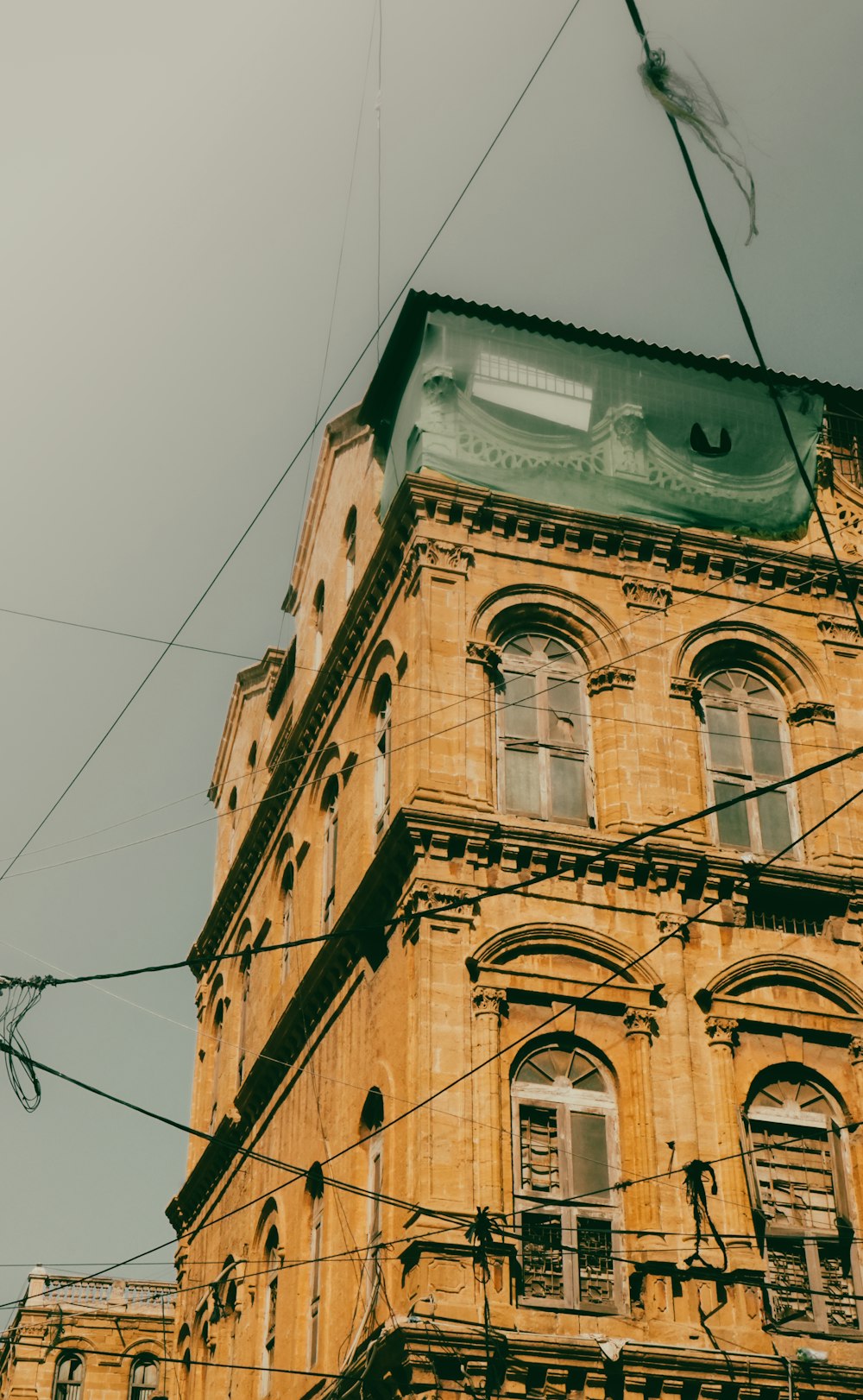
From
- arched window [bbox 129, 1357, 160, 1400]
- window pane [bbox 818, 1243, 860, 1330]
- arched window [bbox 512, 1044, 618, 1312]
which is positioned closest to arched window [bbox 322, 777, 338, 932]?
arched window [bbox 512, 1044, 618, 1312]

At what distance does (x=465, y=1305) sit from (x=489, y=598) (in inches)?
370

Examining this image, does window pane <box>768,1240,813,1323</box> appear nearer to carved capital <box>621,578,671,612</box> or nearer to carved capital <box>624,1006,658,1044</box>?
carved capital <box>624,1006,658,1044</box>

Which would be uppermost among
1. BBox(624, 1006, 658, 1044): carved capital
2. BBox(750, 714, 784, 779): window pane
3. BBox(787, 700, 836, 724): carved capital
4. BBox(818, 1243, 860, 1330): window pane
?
BBox(787, 700, 836, 724): carved capital

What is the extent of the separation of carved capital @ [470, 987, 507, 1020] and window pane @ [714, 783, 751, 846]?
14.0 feet

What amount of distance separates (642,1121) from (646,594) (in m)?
7.61

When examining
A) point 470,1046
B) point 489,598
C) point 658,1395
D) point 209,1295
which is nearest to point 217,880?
point 209,1295

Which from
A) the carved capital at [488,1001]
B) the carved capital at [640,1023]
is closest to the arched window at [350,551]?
the carved capital at [488,1001]

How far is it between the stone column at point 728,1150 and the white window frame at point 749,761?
2888 mm

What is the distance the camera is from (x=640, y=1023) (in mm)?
21703

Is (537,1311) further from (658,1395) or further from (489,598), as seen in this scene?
(489,598)

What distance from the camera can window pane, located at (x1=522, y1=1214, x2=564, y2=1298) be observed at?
65.8ft

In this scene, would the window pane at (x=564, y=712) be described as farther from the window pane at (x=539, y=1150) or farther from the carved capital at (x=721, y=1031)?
the window pane at (x=539, y=1150)

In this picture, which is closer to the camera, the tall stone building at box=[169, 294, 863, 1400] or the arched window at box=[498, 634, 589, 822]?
the tall stone building at box=[169, 294, 863, 1400]

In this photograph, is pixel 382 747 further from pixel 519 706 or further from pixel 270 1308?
pixel 270 1308
